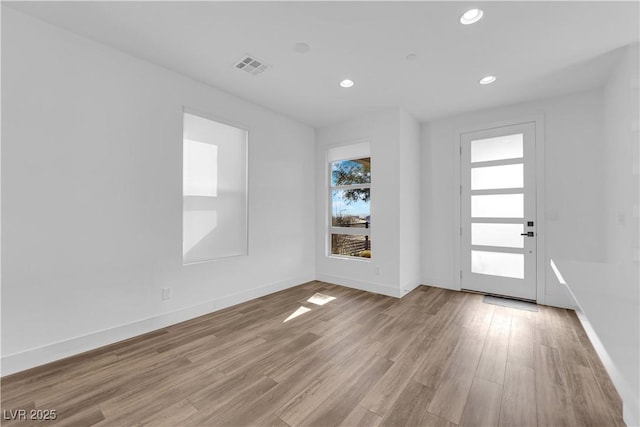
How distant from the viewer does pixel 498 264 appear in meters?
3.89

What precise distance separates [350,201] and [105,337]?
3.62 meters

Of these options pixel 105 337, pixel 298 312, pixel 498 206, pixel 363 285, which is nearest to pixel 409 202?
pixel 498 206

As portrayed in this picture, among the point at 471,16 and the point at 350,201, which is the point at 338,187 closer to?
the point at 350,201

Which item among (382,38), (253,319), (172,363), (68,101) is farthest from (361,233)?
(68,101)

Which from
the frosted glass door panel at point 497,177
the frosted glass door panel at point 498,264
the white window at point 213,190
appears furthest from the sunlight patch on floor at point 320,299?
the frosted glass door panel at point 497,177

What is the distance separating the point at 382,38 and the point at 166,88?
7.66 ft

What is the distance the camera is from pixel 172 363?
2182 millimetres

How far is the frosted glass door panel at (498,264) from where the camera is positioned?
12.3 feet

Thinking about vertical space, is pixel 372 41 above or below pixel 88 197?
above

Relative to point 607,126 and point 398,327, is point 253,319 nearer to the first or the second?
point 398,327

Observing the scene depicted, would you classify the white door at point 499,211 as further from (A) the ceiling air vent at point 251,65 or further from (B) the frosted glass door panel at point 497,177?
(A) the ceiling air vent at point 251,65

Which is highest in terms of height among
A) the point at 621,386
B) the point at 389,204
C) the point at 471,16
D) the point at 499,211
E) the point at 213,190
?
the point at 471,16

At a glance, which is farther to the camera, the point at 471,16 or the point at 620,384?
the point at 471,16

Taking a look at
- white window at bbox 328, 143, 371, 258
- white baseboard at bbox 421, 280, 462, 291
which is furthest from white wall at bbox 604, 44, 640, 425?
white window at bbox 328, 143, 371, 258
